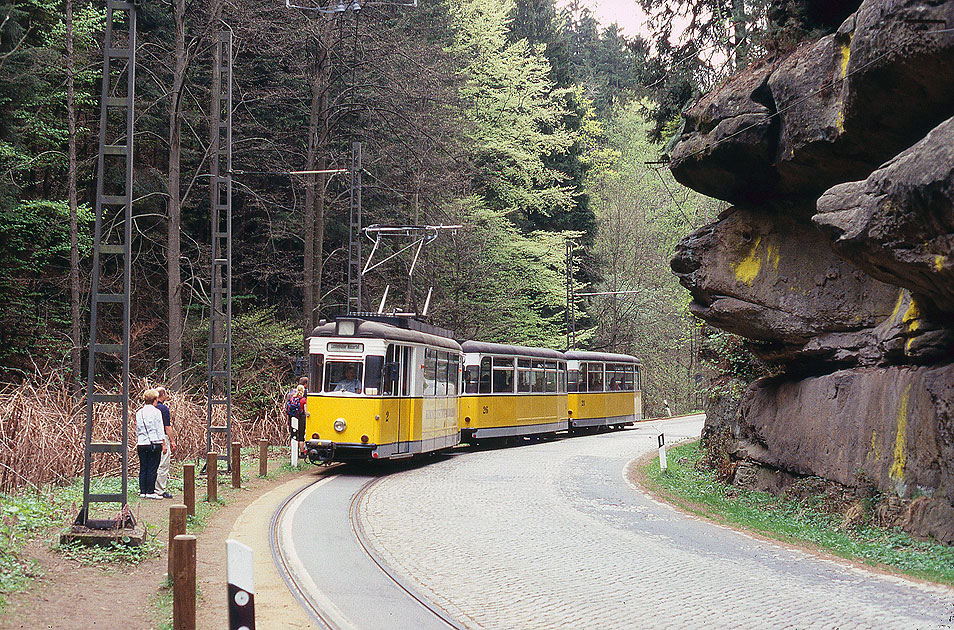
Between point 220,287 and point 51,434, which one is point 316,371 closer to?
point 220,287

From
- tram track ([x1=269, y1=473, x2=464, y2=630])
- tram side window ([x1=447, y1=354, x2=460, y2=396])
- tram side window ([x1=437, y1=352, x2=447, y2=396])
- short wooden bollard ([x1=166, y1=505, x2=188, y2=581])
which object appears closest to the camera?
tram track ([x1=269, y1=473, x2=464, y2=630])

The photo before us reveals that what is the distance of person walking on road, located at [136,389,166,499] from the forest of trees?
3.65 metres

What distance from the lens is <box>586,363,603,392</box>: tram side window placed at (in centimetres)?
3538

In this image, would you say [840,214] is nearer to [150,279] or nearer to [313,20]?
[313,20]

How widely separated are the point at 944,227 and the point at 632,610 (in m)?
5.56

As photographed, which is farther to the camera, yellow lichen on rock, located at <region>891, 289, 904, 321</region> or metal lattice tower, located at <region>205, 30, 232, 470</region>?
metal lattice tower, located at <region>205, 30, 232, 470</region>

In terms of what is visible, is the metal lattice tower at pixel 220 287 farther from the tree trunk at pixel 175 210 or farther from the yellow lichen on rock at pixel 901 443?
the yellow lichen on rock at pixel 901 443

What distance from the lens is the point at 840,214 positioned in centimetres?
1159

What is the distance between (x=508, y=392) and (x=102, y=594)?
69.1 ft

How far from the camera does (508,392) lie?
2870cm

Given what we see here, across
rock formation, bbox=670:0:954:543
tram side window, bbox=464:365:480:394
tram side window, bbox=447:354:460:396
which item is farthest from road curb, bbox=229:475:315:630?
tram side window, bbox=464:365:480:394

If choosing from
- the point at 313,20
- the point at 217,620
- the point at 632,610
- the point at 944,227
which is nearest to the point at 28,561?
the point at 217,620

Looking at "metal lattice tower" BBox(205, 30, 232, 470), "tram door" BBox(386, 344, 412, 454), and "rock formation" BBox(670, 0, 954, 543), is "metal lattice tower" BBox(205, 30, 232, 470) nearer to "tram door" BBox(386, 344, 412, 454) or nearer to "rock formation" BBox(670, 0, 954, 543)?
"tram door" BBox(386, 344, 412, 454)

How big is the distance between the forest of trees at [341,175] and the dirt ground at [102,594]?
7.74 m
